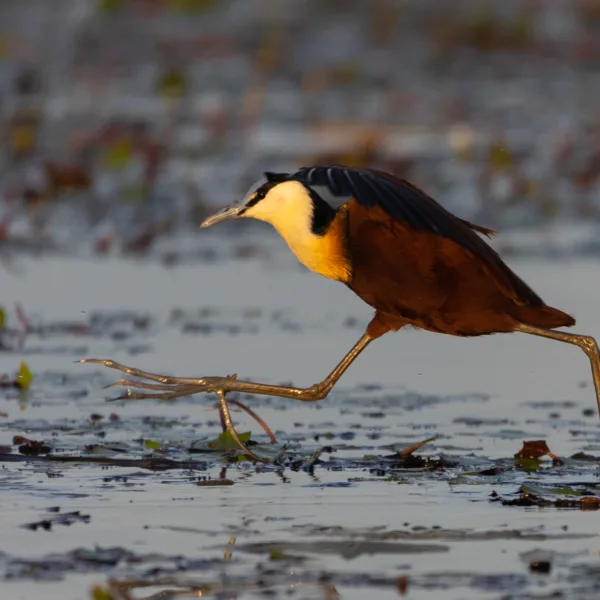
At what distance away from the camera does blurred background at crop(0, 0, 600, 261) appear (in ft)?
45.6

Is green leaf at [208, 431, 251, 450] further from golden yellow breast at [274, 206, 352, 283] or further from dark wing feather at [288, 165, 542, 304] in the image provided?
dark wing feather at [288, 165, 542, 304]

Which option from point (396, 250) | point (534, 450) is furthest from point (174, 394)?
point (534, 450)

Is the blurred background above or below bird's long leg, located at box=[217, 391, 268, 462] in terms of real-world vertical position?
above

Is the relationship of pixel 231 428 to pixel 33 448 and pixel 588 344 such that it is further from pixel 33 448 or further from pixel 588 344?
pixel 588 344

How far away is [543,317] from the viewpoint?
707 centimetres

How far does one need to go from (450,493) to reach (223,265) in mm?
5542

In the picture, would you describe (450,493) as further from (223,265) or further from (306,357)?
(223,265)

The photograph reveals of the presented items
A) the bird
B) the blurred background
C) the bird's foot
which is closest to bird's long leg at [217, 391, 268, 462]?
the bird's foot

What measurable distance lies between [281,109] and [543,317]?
1317cm

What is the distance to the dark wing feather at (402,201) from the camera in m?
6.50

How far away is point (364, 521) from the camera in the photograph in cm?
605

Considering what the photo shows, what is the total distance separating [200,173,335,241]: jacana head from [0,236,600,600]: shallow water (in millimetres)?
886

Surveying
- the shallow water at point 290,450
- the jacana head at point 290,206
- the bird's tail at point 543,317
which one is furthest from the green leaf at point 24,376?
the bird's tail at point 543,317

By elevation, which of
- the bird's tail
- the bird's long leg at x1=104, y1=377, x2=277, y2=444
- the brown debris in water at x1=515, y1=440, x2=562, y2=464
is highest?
the bird's tail
